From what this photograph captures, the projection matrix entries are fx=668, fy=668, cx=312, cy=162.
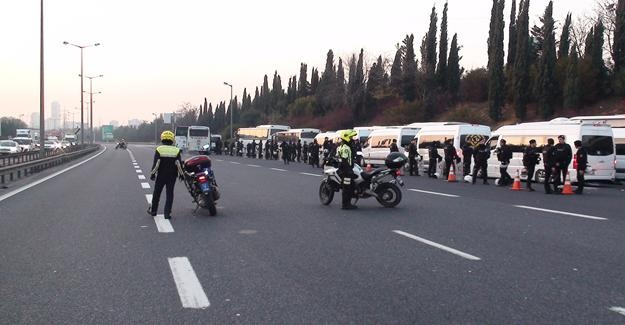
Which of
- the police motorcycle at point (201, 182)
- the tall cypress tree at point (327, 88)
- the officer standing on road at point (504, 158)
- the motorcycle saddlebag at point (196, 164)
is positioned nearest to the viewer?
the police motorcycle at point (201, 182)

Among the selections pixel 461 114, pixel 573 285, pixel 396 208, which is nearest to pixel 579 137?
pixel 396 208

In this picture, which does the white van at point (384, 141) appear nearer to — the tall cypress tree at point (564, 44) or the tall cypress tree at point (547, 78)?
the tall cypress tree at point (547, 78)

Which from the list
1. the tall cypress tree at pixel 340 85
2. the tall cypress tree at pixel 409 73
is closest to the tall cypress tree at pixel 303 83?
the tall cypress tree at pixel 340 85

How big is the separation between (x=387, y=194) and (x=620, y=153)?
13.6 m

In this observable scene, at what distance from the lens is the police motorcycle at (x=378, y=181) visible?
13484 mm

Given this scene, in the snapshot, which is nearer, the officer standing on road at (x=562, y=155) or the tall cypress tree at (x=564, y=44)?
the officer standing on road at (x=562, y=155)

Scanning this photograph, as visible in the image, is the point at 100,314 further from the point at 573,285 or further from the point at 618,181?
the point at 618,181

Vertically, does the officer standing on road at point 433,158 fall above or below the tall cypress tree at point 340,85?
below

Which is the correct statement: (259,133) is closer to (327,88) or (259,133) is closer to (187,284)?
(327,88)

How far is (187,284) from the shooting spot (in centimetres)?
641

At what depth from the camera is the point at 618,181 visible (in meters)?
24.0

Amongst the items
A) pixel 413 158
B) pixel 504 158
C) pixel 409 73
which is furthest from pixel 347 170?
pixel 409 73

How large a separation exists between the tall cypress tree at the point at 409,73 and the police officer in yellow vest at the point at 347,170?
51263mm

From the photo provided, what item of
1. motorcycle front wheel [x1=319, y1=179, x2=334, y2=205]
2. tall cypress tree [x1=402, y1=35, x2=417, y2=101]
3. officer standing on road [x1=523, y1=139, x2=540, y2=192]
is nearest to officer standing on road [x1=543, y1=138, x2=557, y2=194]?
officer standing on road [x1=523, y1=139, x2=540, y2=192]
